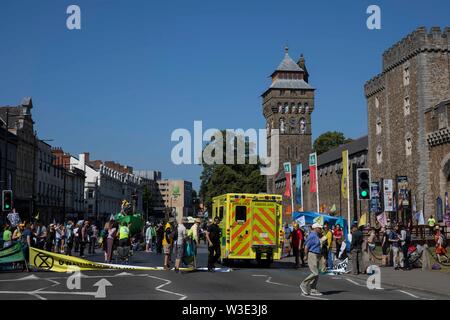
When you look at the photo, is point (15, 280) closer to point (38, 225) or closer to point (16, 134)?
point (38, 225)

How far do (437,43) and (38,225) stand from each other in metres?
35.3

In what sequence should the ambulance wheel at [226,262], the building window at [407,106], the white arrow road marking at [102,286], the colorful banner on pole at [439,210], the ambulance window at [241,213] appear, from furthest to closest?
the building window at [407,106] < the colorful banner on pole at [439,210] < the ambulance wheel at [226,262] < the ambulance window at [241,213] < the white arrow road marking at [102,286]

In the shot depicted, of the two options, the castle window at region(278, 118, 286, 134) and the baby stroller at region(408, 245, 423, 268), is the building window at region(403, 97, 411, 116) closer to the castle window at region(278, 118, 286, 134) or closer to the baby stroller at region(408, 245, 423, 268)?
the baby stroller at region(408, 245, 423, 268)

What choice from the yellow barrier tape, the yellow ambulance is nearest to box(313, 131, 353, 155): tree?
the yellow ambulance

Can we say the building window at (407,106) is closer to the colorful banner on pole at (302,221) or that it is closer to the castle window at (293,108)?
the colorful banner on pole at (302,221)

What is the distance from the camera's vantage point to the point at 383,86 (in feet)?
177

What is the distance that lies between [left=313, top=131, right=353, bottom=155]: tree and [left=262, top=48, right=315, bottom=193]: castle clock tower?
23.0 feet

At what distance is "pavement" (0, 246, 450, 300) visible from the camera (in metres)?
13.3

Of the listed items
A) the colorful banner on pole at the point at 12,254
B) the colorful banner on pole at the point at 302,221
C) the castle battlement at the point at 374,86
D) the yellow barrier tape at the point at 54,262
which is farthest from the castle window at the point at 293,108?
the colorful banner on pole at the point at 12,254

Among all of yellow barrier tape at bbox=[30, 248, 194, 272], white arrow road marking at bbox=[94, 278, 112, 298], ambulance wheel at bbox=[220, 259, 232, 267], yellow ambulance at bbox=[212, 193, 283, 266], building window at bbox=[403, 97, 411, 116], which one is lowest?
ambulance wheel at bbox=[220, 259, 232, 267]

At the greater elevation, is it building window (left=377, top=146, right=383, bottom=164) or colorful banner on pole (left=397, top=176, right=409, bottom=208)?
building window (left=377, top=146, right=383, bottom=164)

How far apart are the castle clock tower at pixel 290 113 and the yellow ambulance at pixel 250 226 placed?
7399 cm

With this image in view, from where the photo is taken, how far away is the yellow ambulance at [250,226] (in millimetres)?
22781
